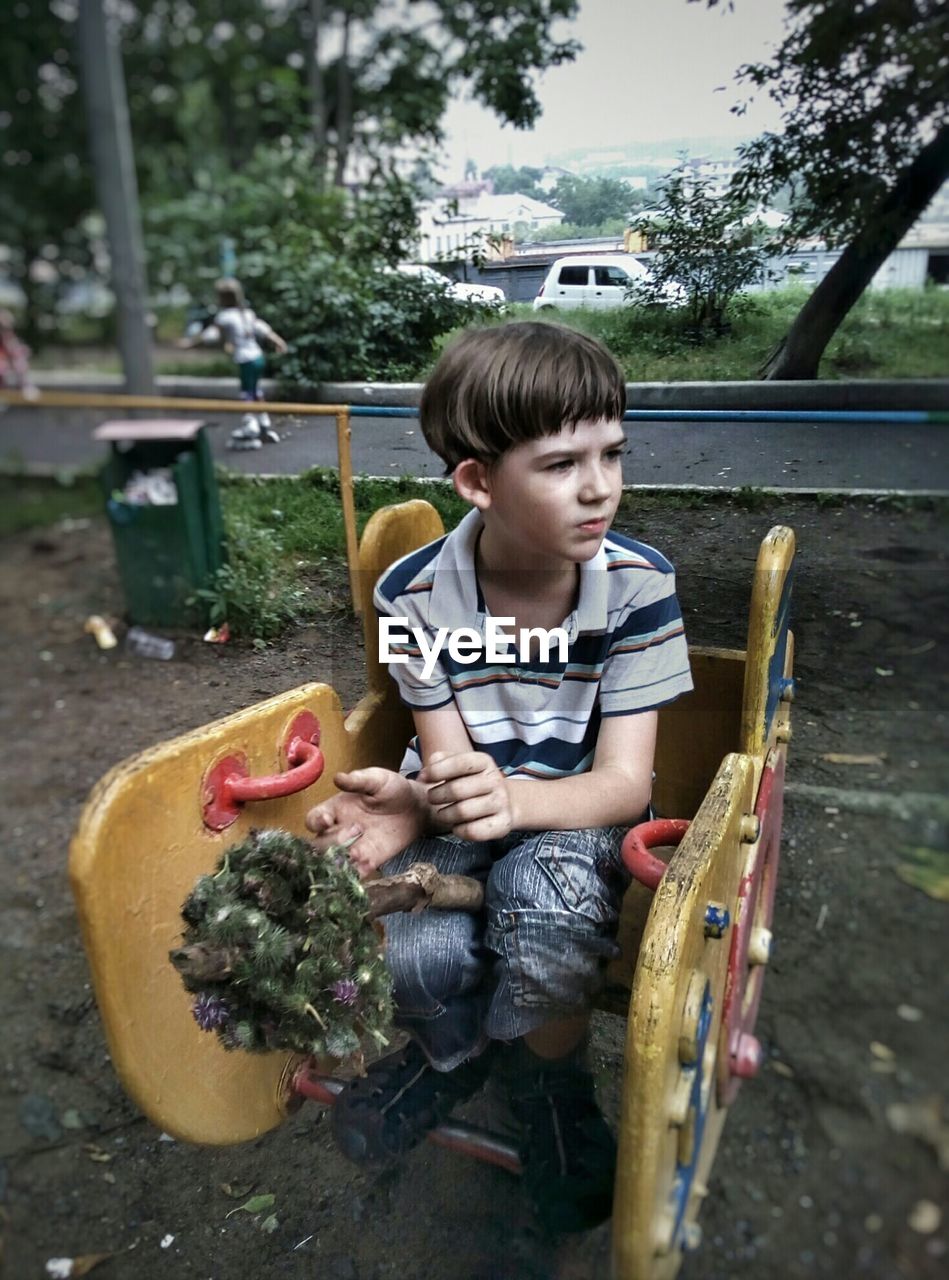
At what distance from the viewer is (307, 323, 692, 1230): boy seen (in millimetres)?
1159

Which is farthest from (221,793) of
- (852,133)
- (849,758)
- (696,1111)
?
(852,133)

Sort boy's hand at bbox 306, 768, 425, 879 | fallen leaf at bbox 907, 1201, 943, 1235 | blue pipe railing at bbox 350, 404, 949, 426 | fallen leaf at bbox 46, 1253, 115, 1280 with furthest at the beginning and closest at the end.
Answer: fallen leaf at bbox 46, 1253, 115, 1280 < boy's hand at bbox 306, 768, 425, 879 < blue pipe railing at bbox 350, 404, 949, 426 < fallen leaf at bbox 907, 1201, 943, 1235

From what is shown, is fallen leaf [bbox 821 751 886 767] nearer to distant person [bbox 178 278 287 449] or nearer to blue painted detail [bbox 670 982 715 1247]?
blue painted detail [bbox 670 982 715 1247]

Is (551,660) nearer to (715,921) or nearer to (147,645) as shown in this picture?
(715,921)

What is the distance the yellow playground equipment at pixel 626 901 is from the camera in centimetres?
100

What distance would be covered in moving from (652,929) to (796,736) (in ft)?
1.52

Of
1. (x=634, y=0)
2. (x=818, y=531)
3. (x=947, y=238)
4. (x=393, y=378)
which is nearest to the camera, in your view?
(x=947, y=238)

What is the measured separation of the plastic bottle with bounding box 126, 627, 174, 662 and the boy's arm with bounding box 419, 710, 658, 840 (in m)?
0.36

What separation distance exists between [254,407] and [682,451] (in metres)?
0.55

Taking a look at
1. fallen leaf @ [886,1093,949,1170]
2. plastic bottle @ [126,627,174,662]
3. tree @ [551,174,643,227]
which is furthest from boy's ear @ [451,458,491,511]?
fallen leaf @ [886,1093,949,1170]

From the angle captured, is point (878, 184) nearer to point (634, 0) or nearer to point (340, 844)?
point (634, 0)

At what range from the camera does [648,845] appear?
1.22 meters

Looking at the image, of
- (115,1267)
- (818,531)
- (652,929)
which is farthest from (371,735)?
(115,1267)

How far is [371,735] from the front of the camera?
1.49 meters
